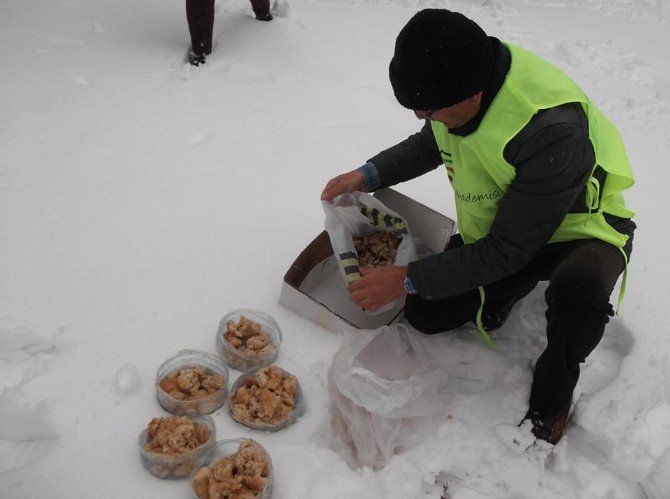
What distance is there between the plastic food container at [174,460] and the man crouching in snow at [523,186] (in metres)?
0.52

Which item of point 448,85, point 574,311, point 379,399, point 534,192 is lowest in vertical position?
point 379,399

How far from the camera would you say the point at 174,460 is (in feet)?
4.23

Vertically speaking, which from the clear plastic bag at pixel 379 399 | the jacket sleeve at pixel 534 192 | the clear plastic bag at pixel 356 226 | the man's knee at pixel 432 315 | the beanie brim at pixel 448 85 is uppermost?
the beanie brim at pixel 448 85

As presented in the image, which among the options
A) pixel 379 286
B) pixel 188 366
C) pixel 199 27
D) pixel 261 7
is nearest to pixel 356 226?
pixel 379 286

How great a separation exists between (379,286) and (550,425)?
0.54 m

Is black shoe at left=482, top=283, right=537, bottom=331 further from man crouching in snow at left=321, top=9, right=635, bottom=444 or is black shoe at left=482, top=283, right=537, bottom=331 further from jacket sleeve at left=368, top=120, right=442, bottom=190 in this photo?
jacket sleeve at left=368, top=120, right=442, bottom=190

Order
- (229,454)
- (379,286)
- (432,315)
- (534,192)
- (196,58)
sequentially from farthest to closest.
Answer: (196,58)
(432,315)
(379,286)
(229,454)
(534,192)

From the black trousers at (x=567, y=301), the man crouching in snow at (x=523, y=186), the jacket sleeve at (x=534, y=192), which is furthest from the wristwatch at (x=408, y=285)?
the black trousers at (x=567, y=301)

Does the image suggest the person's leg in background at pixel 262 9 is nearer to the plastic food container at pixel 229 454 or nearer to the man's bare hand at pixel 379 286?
the man's bare hand at pixel 379 286

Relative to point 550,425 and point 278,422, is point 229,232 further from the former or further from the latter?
point 550,425

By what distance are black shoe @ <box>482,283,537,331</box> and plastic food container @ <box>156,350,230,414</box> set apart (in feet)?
2.43

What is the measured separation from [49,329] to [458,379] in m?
1.15

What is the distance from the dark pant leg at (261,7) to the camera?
303 cm

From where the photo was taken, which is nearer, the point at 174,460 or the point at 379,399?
the point at 174,460
